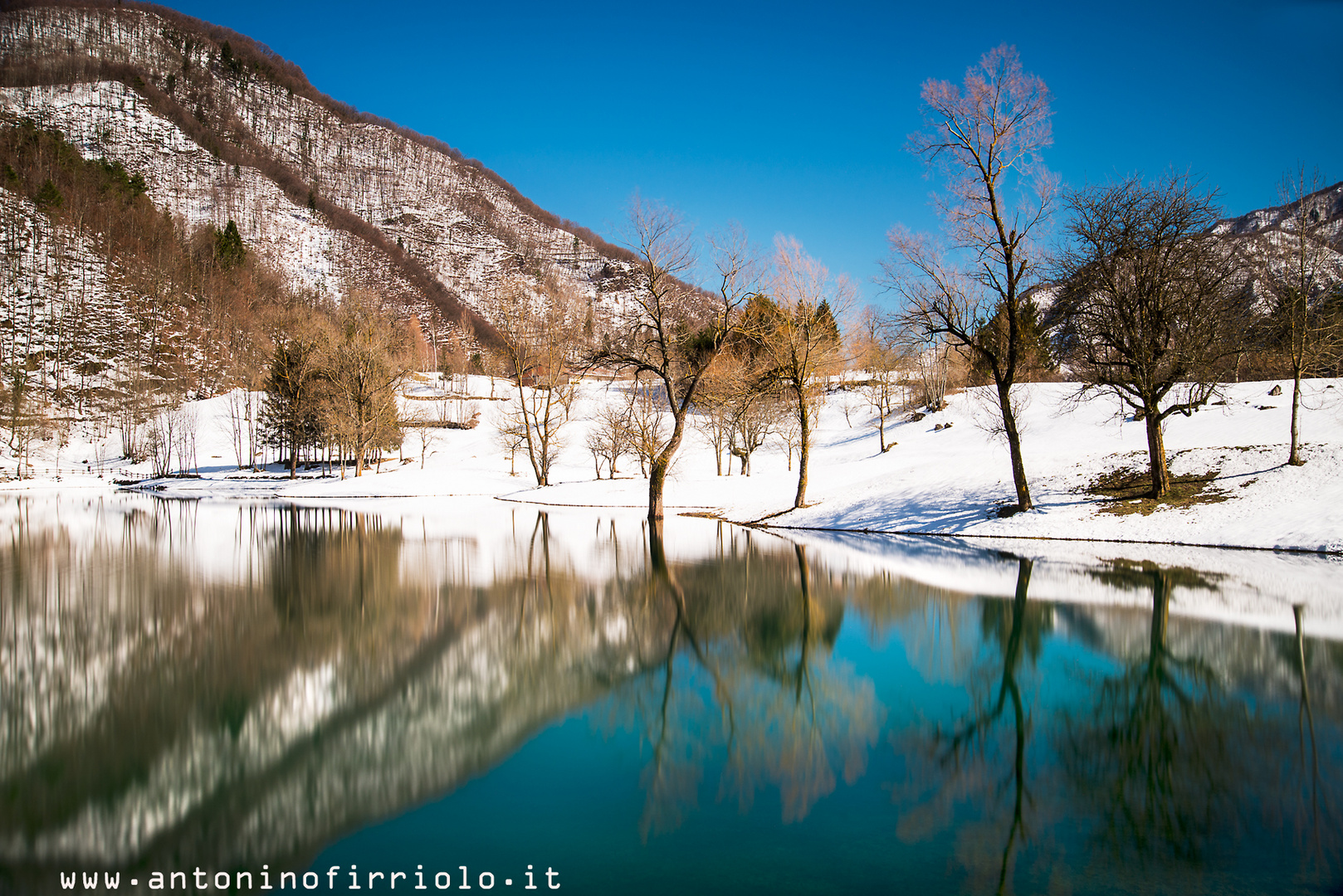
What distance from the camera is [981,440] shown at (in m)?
46.8

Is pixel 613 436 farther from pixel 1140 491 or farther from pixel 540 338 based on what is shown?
pixel 1140 491

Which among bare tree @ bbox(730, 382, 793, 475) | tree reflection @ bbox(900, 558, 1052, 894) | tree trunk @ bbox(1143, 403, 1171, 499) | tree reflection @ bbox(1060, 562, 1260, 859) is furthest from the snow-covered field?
tree reflection @ bbox(900, 558, 1052, 894)

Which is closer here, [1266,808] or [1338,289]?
[1266,808]

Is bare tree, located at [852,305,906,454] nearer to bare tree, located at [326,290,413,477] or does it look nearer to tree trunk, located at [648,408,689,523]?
tree trunk, located at [648,408,689,523]

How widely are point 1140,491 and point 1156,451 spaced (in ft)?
5.32

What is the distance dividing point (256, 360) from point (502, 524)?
73930 millimetres

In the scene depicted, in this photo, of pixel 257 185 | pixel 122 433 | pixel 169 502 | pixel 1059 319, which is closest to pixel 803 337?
pixel 1059 319

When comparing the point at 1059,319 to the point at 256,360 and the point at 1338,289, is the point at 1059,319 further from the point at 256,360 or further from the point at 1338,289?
the point at 256,360

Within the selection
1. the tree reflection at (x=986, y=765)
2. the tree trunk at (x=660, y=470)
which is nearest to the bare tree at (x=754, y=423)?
the tree trunk at (x=660, y=470)

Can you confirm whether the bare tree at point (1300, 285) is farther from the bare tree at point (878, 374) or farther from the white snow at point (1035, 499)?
the bare tree at point (878, 374)

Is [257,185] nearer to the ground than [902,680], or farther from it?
farther from it

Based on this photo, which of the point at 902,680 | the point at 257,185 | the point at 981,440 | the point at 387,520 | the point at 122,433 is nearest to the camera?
the point at 902,680

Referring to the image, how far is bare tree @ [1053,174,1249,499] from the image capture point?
19.8m

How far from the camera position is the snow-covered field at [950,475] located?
18.7m
